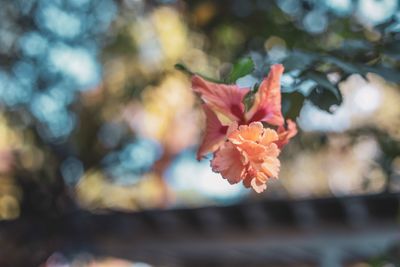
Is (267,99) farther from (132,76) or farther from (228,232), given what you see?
(228,232)

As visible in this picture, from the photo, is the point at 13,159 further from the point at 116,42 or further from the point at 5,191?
the point at 116,42

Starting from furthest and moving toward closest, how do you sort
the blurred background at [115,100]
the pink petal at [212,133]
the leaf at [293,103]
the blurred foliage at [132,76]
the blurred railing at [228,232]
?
1. the blurred railing at [228,232]
2. the blurred background at [115,100]
3. the blurred foliage at [132,76]
4. the leaf at [293,103]
5. the pink petal at [212,133]

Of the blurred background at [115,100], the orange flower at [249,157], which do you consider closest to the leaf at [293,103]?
the orange flower at [249,157]

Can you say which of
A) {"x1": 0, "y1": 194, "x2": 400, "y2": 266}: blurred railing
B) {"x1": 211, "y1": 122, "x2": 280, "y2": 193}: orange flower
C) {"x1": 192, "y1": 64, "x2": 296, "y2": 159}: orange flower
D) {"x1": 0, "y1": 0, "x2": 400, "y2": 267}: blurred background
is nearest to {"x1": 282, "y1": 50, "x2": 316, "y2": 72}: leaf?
{"x1": 192, "y1": 64, "x2": 296, "y2": 159}: orange flower

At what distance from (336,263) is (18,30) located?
9.63ft

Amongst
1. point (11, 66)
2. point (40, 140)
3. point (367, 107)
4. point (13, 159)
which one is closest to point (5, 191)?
point (13, 159)

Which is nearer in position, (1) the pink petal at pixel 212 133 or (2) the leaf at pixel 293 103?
(1) the pink petal at pixel 212 133

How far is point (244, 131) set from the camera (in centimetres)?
99

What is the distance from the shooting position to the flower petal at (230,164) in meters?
0.99

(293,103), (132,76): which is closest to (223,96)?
(293,103)

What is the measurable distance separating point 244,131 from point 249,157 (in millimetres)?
36

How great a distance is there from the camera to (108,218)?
5820mm

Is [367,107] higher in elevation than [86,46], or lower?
higher

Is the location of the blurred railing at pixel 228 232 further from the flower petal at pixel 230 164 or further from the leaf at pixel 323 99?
the flower petal at pixel 230 164
